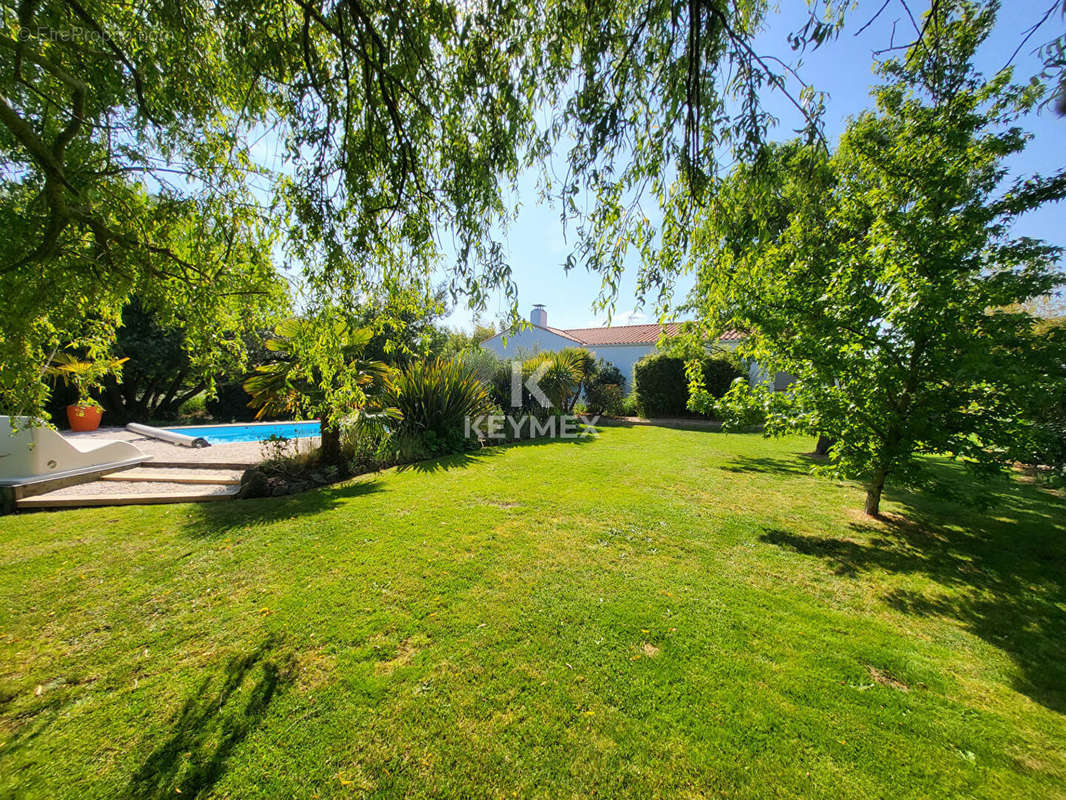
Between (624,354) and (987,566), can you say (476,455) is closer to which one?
(987,566)

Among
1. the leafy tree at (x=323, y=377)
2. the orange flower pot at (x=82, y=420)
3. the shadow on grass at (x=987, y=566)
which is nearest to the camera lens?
the shadow on grass at (x=987, y=566)

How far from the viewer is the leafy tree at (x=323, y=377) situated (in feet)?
13.8

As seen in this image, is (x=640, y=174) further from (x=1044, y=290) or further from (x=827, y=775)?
(x=1044, y=290)

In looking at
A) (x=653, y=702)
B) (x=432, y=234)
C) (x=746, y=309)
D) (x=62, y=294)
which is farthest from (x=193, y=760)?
(x=746, y=309)

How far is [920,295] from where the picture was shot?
399cm

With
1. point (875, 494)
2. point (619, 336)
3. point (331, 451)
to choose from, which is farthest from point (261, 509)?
point (619, 336)

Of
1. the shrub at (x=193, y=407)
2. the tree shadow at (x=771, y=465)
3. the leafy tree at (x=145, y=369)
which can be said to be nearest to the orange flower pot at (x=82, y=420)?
the leafy tree at (x=145, y=369)

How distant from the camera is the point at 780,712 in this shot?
2.21m

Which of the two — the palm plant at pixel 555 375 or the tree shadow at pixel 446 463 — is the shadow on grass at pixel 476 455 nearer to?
the tree shadow at pixel 446 463

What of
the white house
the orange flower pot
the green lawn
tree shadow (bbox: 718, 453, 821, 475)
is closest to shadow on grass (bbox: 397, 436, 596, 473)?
the green lawn

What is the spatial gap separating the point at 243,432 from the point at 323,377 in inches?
386

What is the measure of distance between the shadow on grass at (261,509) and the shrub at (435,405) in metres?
2.37

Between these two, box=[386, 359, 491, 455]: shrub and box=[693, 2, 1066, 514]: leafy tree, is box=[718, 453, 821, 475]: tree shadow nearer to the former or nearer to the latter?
box=[693, 2, 1066, 514]: leafy tree

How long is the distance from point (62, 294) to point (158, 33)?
104 inches
